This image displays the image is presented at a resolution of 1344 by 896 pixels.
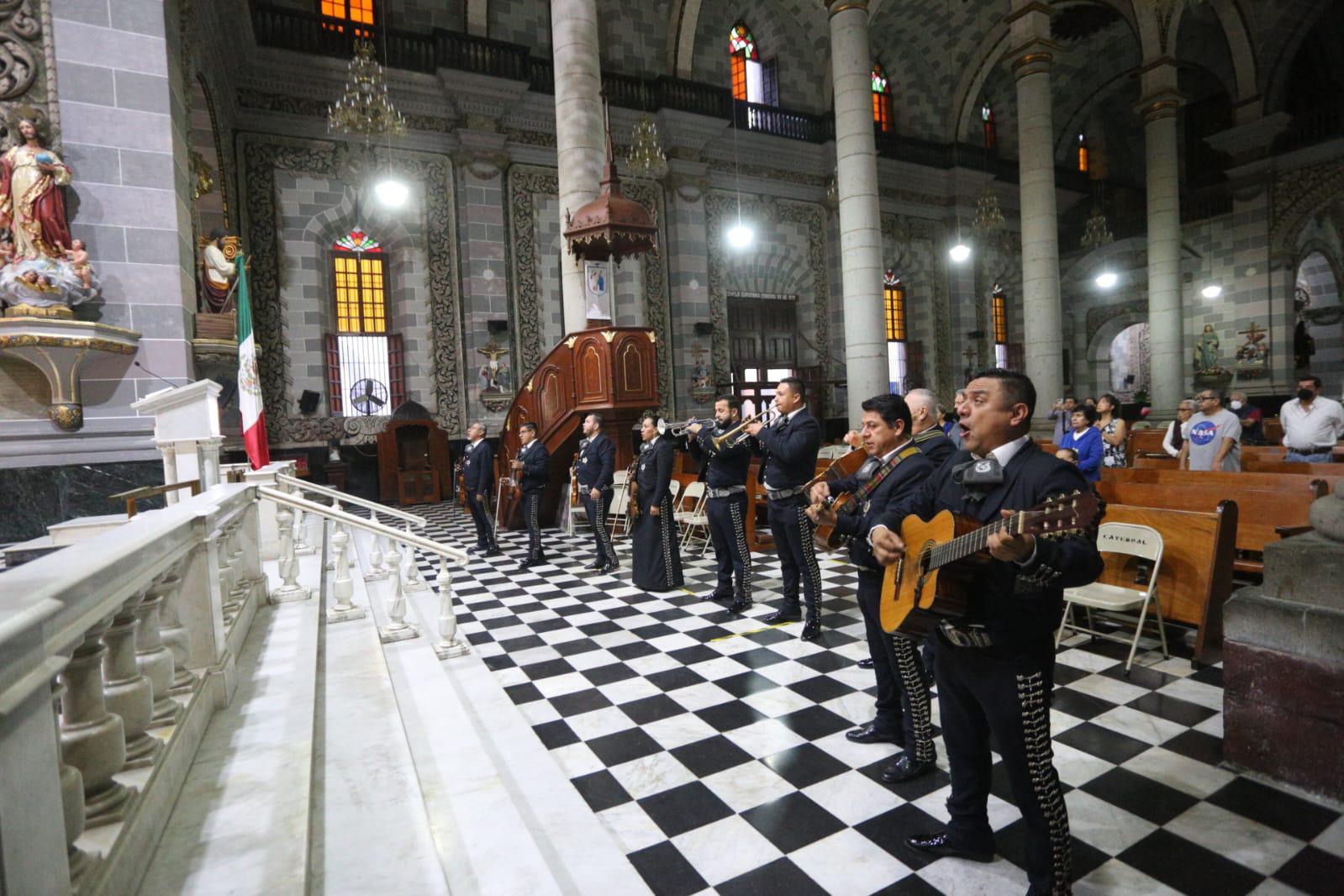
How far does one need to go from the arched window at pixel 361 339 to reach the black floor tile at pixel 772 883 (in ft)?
41.6

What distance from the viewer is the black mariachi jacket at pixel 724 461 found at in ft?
18.5

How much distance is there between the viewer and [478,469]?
844 centimetres

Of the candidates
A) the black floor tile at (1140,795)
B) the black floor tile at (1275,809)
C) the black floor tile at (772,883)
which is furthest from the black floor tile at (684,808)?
the black floor tile at (1275,809)

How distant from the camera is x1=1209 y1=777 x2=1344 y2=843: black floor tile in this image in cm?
264

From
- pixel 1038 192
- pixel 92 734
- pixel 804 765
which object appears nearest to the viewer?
pixel 92 734

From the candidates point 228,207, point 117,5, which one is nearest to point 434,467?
point 228,207

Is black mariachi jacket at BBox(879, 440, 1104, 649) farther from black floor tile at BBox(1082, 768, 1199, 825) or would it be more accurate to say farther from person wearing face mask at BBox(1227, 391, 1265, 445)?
person wearing face mask at BBox(1227, 391, 1265, 445)

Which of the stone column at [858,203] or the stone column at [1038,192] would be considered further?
the stone column at [1038,192]

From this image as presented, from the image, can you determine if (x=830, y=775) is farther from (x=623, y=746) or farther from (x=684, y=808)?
(x=623, y=746)

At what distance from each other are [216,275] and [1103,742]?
951cm

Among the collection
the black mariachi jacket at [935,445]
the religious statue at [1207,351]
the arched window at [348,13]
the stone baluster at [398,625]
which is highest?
the arched window at [348,13]

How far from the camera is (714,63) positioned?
16.7 meters

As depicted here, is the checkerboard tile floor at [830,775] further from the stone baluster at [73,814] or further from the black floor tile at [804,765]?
the stone baluster at [73,814]

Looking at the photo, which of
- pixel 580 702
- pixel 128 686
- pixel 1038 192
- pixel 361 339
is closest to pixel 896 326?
pixel 1038 192
